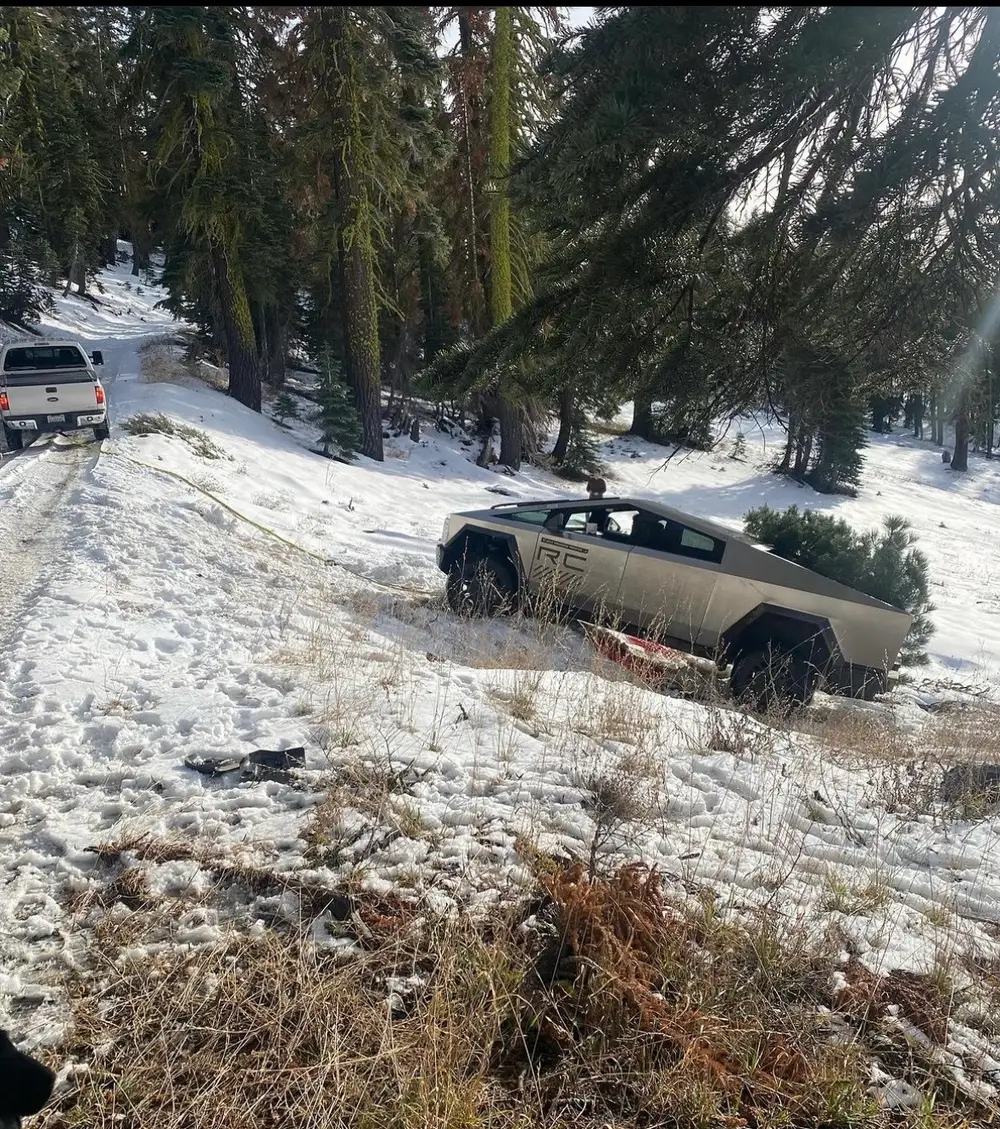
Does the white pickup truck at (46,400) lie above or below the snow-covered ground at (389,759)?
above

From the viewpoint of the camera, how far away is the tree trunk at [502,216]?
63.1 ft

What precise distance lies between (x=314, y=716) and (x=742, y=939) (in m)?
2.69

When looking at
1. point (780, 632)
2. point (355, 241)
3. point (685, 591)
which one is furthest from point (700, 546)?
point (355, 241)

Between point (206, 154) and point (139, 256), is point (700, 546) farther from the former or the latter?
point (139, 256)

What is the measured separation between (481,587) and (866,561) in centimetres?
653

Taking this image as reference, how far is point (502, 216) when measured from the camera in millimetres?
21094

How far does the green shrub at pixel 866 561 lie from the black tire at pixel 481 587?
4388 millimetres

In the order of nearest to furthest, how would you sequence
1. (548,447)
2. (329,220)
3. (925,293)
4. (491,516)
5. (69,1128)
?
(69,1128) < (925,293) < (491,516) < (329,220) < (548,447)

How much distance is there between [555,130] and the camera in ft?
10.6

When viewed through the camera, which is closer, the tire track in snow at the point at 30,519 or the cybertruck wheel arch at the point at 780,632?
the tire track in snow at the point at 30,519

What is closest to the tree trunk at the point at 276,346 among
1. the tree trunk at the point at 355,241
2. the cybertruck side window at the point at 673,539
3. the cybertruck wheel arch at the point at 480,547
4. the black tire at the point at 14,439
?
the tree trunk at the point at 355,241

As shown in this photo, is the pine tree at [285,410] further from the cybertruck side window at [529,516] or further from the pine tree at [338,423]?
the cybertruck side window at [529,516]

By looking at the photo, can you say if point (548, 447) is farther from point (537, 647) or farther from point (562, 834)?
point (562, 834)

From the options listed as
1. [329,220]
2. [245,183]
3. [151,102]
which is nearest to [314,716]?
[329,220]
